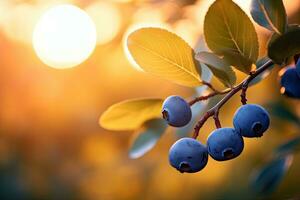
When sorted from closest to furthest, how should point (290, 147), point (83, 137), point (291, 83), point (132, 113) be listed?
point (291, 83) → point (132, 113) → point (290, 147) → point (83, 137)

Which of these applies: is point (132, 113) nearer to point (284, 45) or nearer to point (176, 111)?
point (176, 111)

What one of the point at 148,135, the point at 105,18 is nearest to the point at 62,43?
the point at 105,18

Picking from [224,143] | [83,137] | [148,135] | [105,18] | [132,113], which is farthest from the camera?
[83,137]

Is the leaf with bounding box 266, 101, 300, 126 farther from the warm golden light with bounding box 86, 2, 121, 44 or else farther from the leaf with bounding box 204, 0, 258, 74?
the leaf with bounding box 204, 0, 258, 74

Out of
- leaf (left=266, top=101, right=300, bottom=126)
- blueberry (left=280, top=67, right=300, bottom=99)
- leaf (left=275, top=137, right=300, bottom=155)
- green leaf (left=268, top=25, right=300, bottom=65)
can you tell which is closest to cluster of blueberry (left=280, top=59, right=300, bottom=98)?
blueberry (left=280, top=67, right=300, bottom=99)

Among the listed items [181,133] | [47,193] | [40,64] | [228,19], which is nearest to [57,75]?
[40,64]

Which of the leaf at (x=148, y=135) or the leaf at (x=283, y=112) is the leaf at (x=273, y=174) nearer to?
the leaf at (x=283, y=112)
